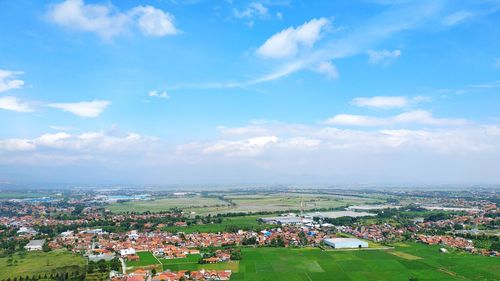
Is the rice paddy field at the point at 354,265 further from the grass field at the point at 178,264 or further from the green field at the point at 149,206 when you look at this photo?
the green field at the point at 149,206

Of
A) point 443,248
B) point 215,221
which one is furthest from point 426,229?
point 215,221

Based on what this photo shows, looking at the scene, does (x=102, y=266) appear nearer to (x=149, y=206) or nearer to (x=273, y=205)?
(x=149, y=206)

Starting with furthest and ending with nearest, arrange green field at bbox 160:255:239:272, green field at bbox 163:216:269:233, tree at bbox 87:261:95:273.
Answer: green field at bbox 163:216:269:233
green field at bbox 160:255:239:272
tree at bbox 87:261:95:273

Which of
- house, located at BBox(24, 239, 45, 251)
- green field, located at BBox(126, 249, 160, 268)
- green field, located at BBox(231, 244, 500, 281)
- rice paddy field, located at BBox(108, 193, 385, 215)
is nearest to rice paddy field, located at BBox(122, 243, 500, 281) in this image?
green field, located at BBox(231, 244, 500, 281)

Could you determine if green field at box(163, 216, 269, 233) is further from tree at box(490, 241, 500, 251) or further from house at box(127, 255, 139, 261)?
tree at box(490, 241, 500, 251)

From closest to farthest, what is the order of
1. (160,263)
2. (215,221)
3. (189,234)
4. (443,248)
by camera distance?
(160,263) < (443,248) < (189,234) < (215,221)

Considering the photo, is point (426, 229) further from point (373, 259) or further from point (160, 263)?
point (160, 263)

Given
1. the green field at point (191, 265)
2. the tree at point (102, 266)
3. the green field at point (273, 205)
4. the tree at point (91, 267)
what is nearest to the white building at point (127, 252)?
the green field at point (191, 265)
